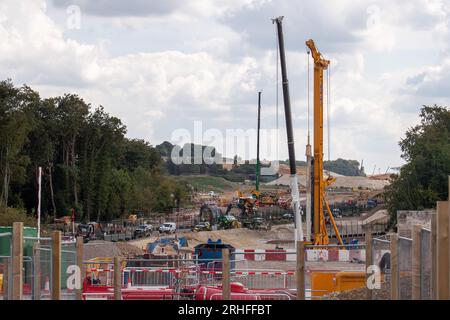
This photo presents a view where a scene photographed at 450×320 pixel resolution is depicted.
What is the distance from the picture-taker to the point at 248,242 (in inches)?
3223

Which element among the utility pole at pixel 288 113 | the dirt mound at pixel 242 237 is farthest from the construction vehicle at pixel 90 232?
the utility pole at pixel 288 113

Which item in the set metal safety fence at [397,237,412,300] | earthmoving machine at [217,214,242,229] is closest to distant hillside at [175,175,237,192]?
earthmoving machine at [217,214,242,229]

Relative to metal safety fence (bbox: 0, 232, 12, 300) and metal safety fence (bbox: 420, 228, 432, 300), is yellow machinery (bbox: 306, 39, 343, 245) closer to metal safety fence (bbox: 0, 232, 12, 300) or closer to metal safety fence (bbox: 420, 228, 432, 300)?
metal safety fence (bbox: 0, 232, 12, 300)

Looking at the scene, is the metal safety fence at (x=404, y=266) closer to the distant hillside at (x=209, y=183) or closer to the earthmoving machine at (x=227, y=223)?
the earthmoving machine at (x=227, y=223)

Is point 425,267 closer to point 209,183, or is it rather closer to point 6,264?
point 6,264

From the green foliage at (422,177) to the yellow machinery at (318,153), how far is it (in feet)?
98.1

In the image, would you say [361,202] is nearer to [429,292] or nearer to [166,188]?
[166,188]

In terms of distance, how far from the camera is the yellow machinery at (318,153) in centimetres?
4772

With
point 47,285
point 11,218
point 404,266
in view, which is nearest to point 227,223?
point 11,218

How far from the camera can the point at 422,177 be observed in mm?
81125

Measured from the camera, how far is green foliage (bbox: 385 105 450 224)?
7788 centimetres

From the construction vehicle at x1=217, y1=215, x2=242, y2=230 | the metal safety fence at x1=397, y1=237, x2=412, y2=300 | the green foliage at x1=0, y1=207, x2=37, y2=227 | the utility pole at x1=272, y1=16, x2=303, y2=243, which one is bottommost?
the construction vehicle at x1=217, y1=215, x2=242, y2=230

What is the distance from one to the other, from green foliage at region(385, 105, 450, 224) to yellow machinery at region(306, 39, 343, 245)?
29.9 m
